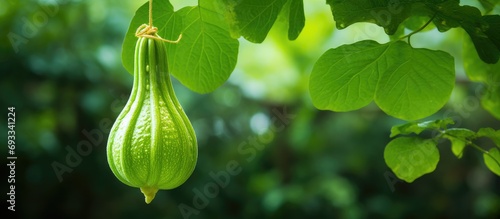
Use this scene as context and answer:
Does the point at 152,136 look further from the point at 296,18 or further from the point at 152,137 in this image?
the point at 296,18

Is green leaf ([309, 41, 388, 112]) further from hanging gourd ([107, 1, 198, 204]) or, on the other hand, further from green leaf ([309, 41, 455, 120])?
hanging gourd ([107, 1, 198, 204])

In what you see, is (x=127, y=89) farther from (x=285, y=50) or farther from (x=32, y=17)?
(x=285, y=50)

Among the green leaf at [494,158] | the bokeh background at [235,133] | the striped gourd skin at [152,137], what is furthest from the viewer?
the bokeh background at [235,133]

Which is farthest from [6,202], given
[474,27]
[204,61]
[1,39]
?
[474,27]

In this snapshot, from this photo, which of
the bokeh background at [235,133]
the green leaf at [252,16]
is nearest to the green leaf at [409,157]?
the green leaf at [252,16]

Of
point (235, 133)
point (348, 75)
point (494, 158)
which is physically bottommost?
point (235, 133)

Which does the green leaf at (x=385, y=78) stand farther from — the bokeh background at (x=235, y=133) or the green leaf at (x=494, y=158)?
the bokeh background at (x=235, y=133)

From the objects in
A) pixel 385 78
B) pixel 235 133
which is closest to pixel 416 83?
pixel 385 78
